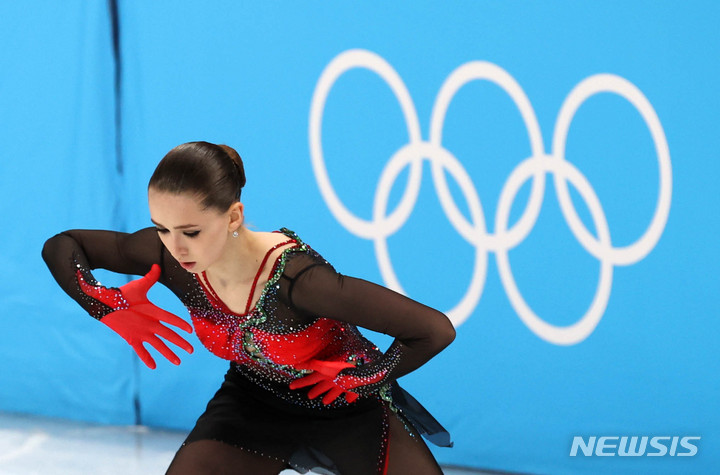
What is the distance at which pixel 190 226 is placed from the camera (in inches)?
82.4

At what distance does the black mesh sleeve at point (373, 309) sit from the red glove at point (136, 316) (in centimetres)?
40

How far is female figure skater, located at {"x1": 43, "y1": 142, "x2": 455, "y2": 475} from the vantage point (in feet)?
7.00

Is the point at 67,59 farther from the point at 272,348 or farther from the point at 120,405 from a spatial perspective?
the point at 272,348

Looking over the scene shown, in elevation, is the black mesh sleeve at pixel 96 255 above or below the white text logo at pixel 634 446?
below

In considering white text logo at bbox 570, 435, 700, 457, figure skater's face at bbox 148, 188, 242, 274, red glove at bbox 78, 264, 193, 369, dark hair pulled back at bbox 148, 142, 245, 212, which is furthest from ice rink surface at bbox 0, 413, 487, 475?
dark hair pulled back at bbox 148, 142, 245, 212

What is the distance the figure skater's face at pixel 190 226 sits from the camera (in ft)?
6.79

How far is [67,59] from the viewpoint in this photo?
3.74 metres

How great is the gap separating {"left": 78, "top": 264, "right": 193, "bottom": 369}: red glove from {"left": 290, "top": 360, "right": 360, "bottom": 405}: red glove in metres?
0.32

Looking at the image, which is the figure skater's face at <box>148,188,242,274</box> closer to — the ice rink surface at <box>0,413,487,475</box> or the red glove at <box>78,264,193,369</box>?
the red glove at <box>78,264,193,369</box>

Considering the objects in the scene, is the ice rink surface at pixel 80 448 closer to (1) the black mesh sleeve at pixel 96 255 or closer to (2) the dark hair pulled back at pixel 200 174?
(1) the black mesh sleeve at pixel 96 255

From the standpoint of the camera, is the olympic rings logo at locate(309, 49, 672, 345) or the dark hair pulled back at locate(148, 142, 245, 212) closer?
the dark hair pulled back at locate(148, 142, 245, 212)

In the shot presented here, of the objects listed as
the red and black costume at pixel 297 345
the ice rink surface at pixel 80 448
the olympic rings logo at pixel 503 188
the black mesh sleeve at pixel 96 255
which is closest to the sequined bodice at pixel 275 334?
the red and black costume at pixel 297 345

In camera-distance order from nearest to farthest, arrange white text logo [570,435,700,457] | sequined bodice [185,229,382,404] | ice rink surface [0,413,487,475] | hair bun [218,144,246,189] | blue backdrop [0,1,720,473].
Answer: hair bun [218,144,246,189] → sequined bodice [185,229,382,404] → blue backdrop [0,1,720,473] → white text logo [570,435,700,457] → ice rink surface [0,413,487,475]

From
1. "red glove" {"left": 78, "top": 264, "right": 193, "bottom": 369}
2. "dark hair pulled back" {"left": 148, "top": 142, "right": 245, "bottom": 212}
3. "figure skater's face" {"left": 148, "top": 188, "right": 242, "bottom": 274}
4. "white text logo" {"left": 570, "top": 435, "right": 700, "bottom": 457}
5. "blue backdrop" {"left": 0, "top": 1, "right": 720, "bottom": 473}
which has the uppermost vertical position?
"blue backdrop" {"left": 0, "top": 1, "right": 720, "bottom": 473}
